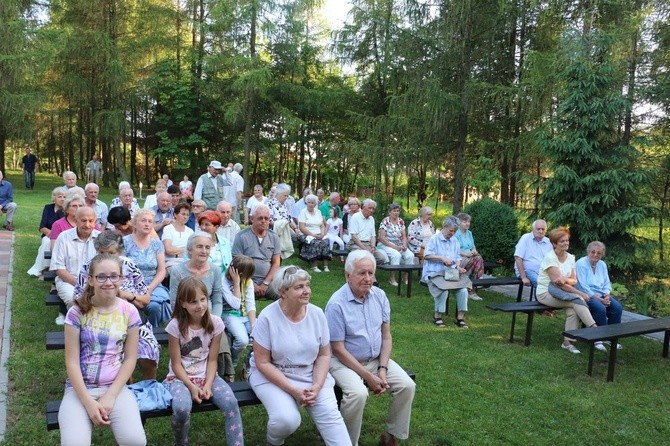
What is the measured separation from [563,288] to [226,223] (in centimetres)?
385

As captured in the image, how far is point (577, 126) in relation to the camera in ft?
31.8

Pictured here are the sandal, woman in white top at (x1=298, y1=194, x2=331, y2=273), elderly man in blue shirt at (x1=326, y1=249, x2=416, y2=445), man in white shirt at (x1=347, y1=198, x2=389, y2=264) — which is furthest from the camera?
woman in white top at (x1=298, y1=194, x2=331, y2=273)

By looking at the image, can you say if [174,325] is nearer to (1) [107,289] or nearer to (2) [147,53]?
(1) [107,289]

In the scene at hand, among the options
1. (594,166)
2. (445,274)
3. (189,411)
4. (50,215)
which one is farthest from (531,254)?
(50,215)

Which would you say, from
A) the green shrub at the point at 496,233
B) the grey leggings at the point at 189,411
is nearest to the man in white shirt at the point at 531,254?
the green shrub at the point at 496,233

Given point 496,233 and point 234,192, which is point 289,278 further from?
point 234,192

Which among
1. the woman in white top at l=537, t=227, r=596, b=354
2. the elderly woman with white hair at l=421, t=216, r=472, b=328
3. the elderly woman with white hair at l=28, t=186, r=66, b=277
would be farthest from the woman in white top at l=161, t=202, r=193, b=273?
the woman in white top at l=537, t=227, r=596, b=354

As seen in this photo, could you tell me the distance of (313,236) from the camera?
9250 millimetres

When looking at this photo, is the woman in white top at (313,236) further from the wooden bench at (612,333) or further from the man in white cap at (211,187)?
the wooden bench at (612,333)

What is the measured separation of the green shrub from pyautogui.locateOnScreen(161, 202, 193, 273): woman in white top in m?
6.03

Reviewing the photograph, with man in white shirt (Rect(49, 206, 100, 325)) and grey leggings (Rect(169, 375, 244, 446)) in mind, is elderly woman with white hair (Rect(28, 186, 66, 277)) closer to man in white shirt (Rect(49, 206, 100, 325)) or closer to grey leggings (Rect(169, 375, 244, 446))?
man in white shirt (Rect(49, 206, 100, 325))

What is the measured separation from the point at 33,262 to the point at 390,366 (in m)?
6.55

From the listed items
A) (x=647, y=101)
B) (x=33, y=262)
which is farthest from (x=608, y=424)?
(x=647, y=101)

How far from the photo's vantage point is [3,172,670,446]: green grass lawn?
3.60 m
